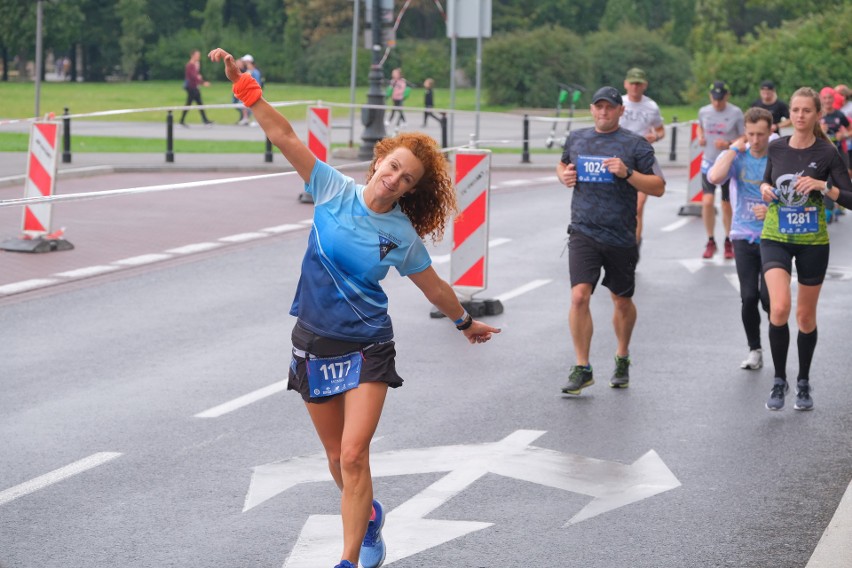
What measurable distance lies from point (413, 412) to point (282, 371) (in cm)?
144

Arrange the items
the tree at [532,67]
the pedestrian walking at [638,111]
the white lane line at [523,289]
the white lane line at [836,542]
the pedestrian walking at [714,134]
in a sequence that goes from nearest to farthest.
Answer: the white lane line at [836,542], the white lane line at [523,289], the pedestrian walking at [638,111], the pedestrian walking at [714,134], the tree at [532,67]

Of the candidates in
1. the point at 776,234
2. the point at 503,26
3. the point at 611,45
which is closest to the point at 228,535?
the point at 776,234

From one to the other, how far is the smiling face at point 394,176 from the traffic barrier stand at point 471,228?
6.38 m

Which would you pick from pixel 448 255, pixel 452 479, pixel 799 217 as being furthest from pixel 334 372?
pixel 448 255

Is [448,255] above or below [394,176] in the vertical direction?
below

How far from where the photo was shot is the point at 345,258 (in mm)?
5633

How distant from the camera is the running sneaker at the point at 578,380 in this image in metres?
9.38

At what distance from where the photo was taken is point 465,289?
483 inches

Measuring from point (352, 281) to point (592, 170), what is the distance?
4.12 metres

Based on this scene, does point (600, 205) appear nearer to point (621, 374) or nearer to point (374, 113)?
point (621, 374)

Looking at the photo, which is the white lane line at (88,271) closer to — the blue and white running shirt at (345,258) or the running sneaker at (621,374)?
the running sneaker at (621,374)

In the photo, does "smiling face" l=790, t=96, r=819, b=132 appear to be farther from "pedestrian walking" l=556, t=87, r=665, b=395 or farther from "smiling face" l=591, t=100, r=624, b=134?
"smiling face" l=591, t=100, r=624, b=134

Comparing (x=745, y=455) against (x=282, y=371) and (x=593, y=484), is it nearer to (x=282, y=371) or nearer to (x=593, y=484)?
(x=593, y=484)

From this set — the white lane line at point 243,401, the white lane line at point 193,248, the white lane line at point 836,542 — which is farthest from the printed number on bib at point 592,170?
the white lane line at point 193,248
